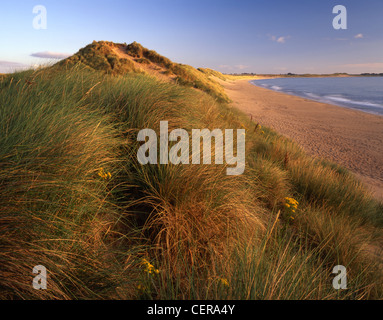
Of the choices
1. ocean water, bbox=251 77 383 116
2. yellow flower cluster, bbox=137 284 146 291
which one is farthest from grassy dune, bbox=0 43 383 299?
ocean water, bbox=251 77 383 116

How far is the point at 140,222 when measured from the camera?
2.45m

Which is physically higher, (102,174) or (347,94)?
(347,94)

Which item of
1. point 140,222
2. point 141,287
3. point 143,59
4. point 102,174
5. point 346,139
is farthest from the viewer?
point 143,59

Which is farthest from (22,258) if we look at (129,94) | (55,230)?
(129,94)

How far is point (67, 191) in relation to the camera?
5.98 ft

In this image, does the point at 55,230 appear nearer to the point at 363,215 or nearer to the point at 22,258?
the point at 22,258

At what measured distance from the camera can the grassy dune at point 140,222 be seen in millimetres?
1459

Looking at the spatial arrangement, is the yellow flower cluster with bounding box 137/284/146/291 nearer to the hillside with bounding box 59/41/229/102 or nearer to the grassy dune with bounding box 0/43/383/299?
the grassy dune with bounding box 0/43/383/299

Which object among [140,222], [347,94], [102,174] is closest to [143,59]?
[102,174]

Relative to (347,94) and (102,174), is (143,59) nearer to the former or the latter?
(102,174)

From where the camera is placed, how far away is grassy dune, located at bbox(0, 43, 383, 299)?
4.79 ft

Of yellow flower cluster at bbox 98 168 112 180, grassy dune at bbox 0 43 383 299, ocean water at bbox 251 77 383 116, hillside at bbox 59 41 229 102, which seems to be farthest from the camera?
ocean water at bbox 251 77 383 116

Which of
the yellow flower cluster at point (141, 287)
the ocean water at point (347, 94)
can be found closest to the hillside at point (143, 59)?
the yellow flower cluster at point (141, 287)
